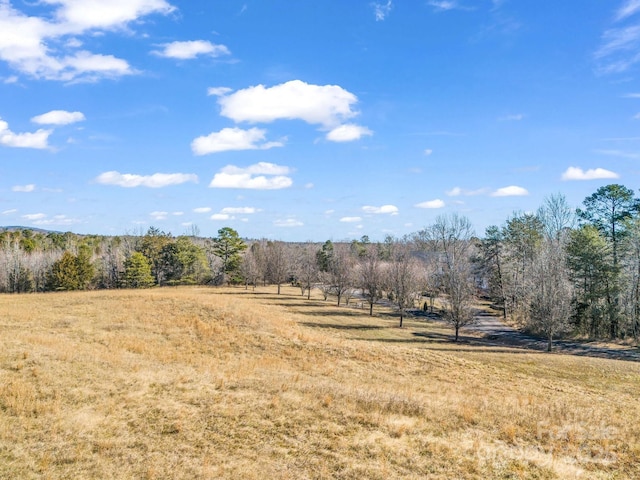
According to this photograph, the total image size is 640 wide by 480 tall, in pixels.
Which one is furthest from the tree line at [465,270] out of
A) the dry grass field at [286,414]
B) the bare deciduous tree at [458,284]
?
the dry grass field at [286,414]

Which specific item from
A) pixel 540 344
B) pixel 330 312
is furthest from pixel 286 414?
pixel 330 312

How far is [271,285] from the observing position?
9381 cm

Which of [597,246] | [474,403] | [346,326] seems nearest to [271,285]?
[346,326]

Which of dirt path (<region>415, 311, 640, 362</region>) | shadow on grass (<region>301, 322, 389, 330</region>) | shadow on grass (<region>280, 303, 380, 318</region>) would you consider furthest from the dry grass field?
shadow on grass (<region>280, 303, 380, 318</region>)

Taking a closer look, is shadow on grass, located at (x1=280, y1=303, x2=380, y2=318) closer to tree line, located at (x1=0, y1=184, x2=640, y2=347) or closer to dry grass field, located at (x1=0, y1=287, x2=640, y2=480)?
tree line, located at (x1=0, y1=184, x2=640, y2=347)

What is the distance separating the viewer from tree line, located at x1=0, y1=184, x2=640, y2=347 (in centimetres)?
3912

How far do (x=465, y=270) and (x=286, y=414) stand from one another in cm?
3501

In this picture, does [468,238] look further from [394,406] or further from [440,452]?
[440,452]

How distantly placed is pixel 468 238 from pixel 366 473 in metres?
43.3

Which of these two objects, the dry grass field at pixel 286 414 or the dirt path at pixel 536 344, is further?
the dirt path at pixel 536 344

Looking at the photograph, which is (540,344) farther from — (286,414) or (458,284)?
(286,414)

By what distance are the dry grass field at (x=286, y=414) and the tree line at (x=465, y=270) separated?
15.9 meters

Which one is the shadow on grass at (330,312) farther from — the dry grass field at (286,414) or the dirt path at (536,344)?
the dry grass field at (286,414)

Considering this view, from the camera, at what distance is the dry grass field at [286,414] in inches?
367
